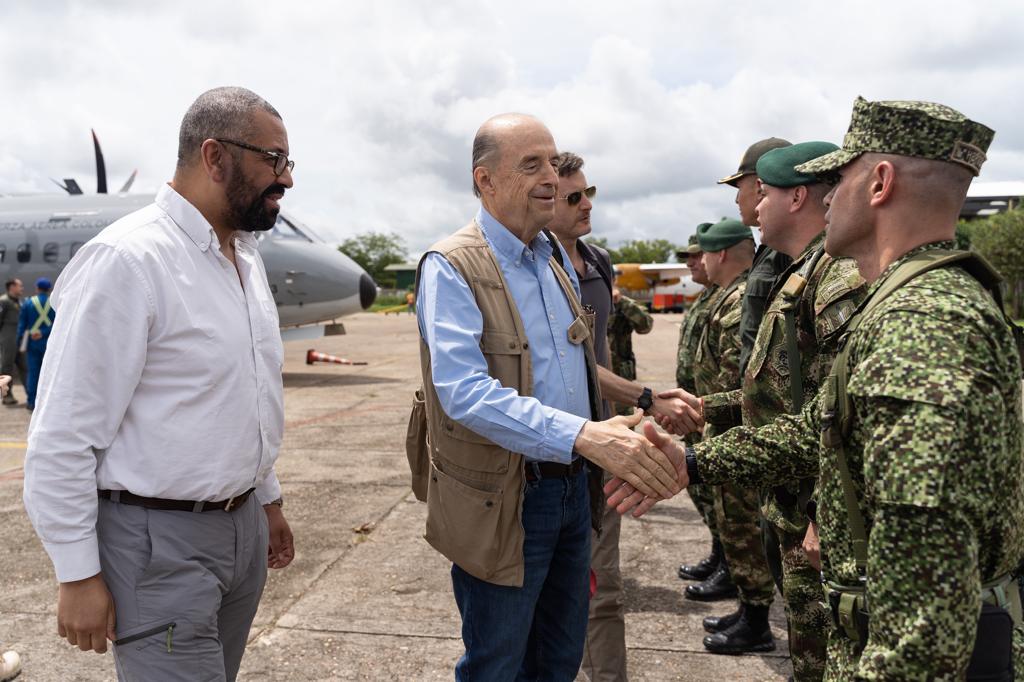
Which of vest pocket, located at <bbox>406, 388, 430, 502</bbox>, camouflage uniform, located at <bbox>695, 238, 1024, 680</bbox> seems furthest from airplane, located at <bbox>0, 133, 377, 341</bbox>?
camouflage uniform, located at <bbox>695, 238, 1024, 680</bbox>

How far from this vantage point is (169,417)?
2057mm

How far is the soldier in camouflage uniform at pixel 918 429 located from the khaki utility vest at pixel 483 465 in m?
0.92

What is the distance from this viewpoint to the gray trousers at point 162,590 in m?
2.01

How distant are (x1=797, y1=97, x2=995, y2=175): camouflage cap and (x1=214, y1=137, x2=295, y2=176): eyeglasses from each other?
151 cm

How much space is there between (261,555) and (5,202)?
51.0ft

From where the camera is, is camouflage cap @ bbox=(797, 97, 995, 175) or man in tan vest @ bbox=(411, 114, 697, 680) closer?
camouflage cap @ bbox=(797, 97, 995, 175)

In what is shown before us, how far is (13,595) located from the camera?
4.63 meters

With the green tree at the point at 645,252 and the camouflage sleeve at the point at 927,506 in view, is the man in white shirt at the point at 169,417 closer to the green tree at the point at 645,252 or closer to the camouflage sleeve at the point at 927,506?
the camouflage sleeve at the point at 927,506

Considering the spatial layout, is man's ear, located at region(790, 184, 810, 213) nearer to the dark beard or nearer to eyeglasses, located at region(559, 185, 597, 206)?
eyeglasses, located at region(559, 185, 597, 206)

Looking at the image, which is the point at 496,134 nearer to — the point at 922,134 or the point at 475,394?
the point at 475,394

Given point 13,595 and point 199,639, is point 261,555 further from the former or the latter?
point 13,595

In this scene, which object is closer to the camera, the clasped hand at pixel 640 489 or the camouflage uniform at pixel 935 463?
the camouflage uniform at pixel 935 463

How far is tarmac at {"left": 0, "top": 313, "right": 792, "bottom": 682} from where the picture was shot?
3.81m

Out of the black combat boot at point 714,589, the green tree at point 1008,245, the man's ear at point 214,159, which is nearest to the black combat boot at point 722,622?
the black combat boot at point 714,589
